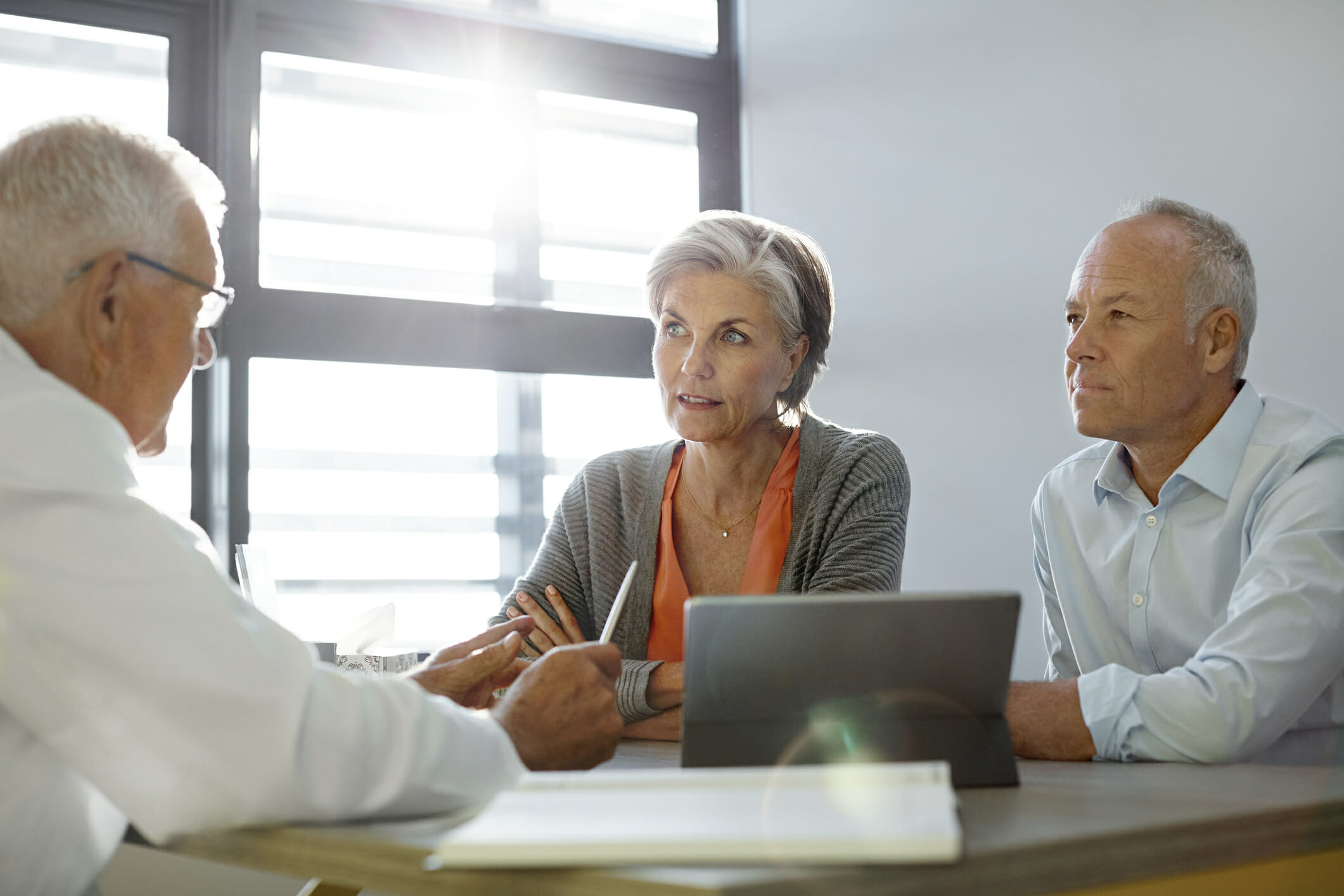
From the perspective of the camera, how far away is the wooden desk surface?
715mm

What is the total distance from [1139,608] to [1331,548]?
0.33m

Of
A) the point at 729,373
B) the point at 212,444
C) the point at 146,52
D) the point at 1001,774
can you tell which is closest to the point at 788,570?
the point at 729,373

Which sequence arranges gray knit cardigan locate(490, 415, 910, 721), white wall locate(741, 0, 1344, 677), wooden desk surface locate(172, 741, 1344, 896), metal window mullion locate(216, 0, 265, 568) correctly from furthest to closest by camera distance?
metal window mullion locate(216, 0, 265, 568) → white wall locate(741, 0, 1344, 677) → gray knit cardigan locate(490, 415, 910, 721) → wooden desk surface locate(172, 741, 1344, 896)

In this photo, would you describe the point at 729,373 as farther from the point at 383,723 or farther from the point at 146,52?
the point at 146,52

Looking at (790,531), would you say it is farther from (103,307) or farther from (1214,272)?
(103,307)

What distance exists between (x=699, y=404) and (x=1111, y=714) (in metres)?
1.02

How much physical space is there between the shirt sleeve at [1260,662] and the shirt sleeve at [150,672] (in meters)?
0.91

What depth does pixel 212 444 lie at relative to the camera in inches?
131

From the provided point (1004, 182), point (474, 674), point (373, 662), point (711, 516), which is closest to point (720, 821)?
point (474, 674)

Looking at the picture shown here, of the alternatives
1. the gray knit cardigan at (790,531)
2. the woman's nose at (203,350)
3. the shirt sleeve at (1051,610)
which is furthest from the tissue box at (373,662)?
the shirt sleeve at (1051,610)

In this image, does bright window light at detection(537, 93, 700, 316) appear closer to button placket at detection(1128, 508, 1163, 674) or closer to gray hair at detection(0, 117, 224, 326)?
button placket at detection(1128, 508, 1163, 674)

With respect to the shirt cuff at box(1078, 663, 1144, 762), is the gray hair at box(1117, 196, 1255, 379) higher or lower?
higher

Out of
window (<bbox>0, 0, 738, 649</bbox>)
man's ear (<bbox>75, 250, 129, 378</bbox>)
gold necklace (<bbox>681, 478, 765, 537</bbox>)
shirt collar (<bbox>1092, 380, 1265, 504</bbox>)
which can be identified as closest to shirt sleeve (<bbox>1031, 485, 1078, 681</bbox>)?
shirt collar (<bbox>1092, 380, 1265, 504</bbox>)

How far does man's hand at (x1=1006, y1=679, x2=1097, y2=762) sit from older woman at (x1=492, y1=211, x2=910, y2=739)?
598 millimetres
